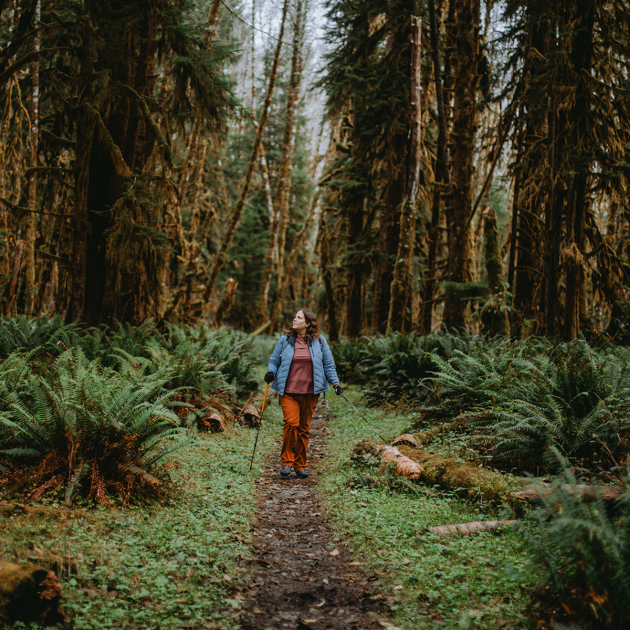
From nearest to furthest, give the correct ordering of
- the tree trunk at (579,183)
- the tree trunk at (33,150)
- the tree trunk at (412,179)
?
the tree trunk at (579,183)
the tree trunk at (33,150)
the tree trunk at (412,179)

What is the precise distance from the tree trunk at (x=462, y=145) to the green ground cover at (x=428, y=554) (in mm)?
6836

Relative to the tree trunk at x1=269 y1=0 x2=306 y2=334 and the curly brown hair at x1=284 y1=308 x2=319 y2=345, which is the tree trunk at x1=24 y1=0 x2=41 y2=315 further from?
the tree trunk at x1=269 y1=0 x2=306 y2=334

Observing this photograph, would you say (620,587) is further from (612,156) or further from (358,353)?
(358,353)

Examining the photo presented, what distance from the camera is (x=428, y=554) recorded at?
11.9 feet

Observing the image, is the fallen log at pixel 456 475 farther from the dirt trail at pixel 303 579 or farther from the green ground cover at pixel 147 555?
the green ground cover at pixel 147 555

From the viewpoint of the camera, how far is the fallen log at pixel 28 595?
7.85 feet

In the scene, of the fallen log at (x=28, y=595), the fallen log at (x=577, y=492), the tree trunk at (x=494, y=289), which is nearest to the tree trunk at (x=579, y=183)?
the tree trunk at (x=494, y=289)

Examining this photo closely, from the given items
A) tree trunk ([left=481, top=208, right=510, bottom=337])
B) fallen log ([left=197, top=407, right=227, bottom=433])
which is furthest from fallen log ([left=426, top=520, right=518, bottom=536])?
tree trunk ([left=481, top=208, right=510, bottom=337])

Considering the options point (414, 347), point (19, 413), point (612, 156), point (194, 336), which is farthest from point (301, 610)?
point (612, 156)

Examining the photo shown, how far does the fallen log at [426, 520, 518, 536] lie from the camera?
12.8 ft

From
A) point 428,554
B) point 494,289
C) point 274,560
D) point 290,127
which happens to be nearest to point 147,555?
point 274,560

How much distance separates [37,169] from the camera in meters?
9.04

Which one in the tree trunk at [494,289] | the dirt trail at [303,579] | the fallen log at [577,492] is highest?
the tree trunk at [494,289]

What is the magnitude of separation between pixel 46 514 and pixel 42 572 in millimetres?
991
